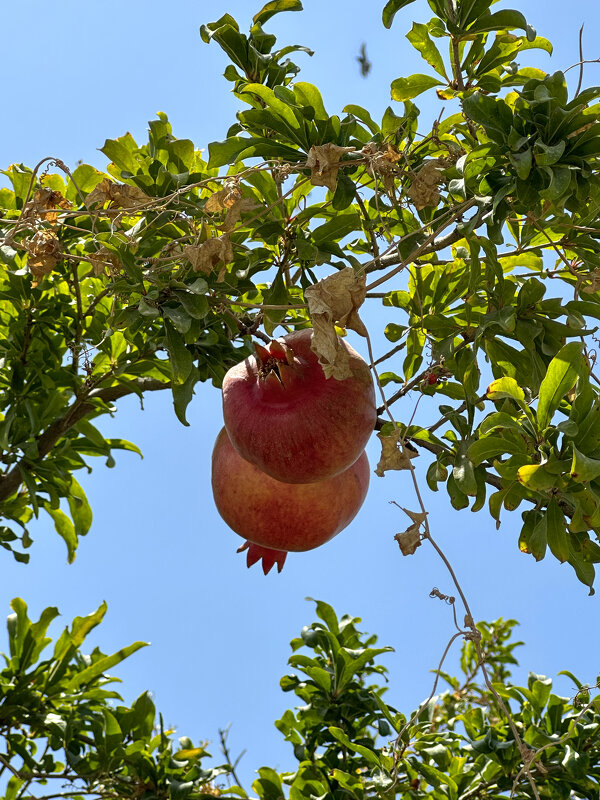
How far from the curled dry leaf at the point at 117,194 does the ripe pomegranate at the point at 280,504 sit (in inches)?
16.6

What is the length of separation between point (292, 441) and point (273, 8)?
83 cm

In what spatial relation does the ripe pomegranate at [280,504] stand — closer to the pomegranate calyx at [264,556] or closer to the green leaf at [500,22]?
the pomegranate calyx at [264,556]

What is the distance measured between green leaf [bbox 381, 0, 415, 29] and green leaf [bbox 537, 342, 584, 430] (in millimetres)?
584

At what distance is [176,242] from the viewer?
49.5 inches

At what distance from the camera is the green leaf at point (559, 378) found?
1.14m

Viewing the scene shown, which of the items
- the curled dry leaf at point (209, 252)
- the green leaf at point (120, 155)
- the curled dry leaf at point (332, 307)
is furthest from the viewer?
the green leaf at point (120, 155)

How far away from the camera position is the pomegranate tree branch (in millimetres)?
1913

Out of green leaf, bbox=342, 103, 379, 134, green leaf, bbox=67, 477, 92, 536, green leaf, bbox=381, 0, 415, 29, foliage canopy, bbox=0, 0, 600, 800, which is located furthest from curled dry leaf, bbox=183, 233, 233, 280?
green leaf, bbox=67, 477, 92, 536

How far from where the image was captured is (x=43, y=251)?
131cm

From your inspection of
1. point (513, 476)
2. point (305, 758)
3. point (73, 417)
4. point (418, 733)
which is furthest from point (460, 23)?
point (305, 758)

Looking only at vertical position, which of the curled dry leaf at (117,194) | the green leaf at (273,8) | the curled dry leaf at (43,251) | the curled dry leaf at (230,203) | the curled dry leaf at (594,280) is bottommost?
the curled dry leaf at (594,280)

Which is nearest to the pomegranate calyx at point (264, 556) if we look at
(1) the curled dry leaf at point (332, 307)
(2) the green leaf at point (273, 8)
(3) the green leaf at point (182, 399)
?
(3) the green leaf at point (182, 399)

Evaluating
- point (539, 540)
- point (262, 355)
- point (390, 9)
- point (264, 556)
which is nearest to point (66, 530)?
point (264, 556)

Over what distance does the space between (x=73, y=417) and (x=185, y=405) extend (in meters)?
0.49
